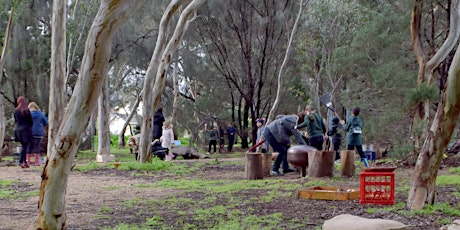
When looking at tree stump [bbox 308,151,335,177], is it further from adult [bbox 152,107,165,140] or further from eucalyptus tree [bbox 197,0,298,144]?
eucalyptus tree [bbox 197,0,298,144]

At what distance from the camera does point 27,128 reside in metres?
14.9

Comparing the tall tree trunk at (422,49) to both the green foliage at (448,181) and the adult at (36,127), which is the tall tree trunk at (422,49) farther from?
the adult at (36,127)

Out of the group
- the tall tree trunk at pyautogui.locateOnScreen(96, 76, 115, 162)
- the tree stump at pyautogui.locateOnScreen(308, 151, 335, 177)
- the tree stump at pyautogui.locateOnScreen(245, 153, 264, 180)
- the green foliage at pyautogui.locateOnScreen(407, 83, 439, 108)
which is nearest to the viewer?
the tree stump at pyautogui.locateOnScreen(308, 151, 335, 177)

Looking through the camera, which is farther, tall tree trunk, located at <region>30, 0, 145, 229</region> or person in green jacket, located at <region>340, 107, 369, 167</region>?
person in green jacket, located at <region>340, 107, 369, 167</region>

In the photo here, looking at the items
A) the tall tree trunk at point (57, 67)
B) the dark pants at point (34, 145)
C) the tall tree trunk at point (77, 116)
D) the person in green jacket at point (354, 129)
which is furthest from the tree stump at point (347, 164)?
the dark pants at point (34, 145)

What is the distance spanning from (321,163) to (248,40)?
16384 millimetres

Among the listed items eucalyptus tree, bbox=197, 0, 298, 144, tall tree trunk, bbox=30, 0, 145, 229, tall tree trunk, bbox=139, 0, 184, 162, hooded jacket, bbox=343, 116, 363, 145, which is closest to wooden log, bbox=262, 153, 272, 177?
hooded jacket, bbox=343, 116, 363, 145

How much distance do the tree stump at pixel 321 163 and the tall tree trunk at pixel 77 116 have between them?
22.4 ft

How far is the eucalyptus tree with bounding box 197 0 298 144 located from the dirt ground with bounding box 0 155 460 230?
14.6m

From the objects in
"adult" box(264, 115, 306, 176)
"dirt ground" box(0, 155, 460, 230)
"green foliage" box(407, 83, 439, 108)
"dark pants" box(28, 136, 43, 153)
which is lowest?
"dirt ground" box(0, 155, 460, 230)

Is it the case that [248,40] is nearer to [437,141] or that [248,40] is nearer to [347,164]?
[347,164]

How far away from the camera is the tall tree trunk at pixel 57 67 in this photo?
13655 millimetres

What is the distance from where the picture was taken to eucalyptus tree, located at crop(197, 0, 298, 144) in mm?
26688

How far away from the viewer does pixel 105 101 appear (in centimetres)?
2459
